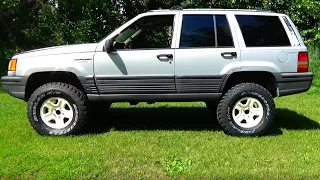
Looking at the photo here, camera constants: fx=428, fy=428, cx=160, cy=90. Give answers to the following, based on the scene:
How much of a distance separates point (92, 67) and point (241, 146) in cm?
223

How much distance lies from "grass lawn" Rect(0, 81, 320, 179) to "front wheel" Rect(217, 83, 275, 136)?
165 mm

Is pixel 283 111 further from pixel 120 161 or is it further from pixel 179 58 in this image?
pixel 120 161

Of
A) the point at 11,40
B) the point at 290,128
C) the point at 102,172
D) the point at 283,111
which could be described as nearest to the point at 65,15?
the point at 11,40

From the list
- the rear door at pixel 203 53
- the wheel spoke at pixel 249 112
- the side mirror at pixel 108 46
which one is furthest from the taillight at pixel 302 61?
the side mirror at pixel 108 46

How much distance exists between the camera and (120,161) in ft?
15.7

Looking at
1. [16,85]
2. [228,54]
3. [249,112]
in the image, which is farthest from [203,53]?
[16,85]

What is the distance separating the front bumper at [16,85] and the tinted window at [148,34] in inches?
55.1

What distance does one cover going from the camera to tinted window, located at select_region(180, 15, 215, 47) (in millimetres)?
5895

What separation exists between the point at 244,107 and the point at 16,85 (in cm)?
318

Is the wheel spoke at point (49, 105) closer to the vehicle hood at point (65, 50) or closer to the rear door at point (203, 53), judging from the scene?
the vehicle hood at point (65, 50)

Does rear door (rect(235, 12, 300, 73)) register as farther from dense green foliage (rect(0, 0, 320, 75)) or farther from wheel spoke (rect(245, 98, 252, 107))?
dense green foliage (rect(0, 0, 320, 75))

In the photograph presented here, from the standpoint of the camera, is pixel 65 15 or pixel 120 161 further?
pixel 65 15

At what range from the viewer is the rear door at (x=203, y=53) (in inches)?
228

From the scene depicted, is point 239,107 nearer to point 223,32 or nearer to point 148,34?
point 223,32
